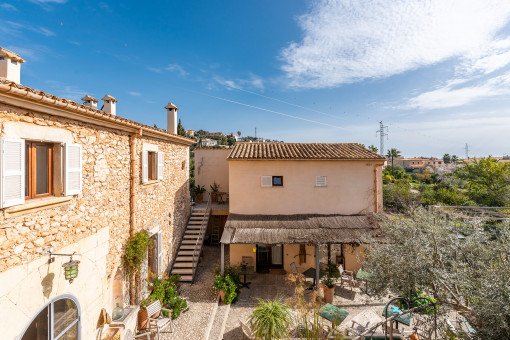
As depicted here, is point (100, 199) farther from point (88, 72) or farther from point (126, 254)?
point (88, 72)

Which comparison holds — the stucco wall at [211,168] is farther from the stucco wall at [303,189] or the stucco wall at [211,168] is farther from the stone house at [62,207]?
the stone house at [62,207]

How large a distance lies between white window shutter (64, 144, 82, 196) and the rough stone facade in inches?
8.9

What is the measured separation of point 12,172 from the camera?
162 inches

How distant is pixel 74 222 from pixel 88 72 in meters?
9.53

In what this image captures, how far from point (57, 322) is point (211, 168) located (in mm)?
14371

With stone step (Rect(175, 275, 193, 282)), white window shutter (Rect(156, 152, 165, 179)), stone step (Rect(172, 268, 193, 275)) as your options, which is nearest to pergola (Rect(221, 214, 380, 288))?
stone step (Rect(175, 275, 193, 282))

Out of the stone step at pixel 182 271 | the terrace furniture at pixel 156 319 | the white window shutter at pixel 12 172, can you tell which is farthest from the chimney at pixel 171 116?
the white window shutter at pixel 12 172

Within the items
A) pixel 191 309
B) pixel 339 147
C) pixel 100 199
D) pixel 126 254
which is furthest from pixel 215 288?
A: pixel 339 147

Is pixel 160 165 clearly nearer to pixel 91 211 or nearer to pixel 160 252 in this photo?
pixel 160 252

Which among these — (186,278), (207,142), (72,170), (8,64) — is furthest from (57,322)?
(207,142)

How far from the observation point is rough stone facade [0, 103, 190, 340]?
13.8 feet

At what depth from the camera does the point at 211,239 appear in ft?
58.5

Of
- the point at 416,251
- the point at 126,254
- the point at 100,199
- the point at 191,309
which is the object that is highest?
the point at 100,199

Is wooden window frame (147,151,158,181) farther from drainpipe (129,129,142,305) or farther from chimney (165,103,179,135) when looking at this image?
chimney (165,103,179,135)
